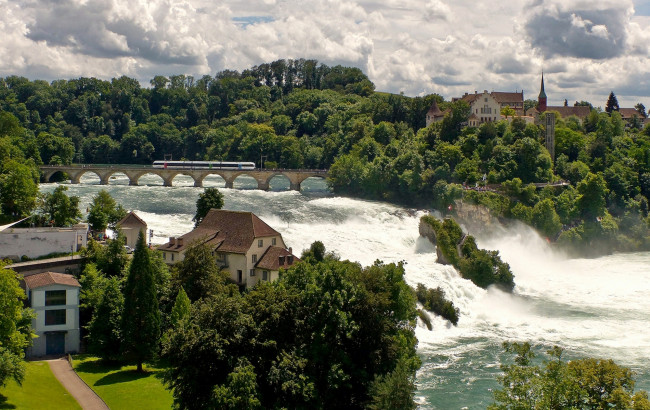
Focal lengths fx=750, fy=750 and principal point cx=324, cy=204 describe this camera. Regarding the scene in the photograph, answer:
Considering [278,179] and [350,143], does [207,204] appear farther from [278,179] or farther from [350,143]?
[278,179]

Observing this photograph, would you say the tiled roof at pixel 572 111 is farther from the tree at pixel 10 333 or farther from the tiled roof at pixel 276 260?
the tree at pixel 10 333

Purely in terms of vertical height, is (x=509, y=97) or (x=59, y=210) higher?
(x=509, y=97)

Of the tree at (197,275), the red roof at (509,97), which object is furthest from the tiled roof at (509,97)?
the tree at (197,275)

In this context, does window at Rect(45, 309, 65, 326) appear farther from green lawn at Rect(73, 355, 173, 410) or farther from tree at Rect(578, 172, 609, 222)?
tree at Rect(578, 172, 609, 222)

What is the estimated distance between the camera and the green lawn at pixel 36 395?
30.4 m

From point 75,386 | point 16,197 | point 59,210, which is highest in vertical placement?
point 16,197

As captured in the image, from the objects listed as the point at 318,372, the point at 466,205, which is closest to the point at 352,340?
the point at 318,372

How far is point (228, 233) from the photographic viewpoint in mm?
45125

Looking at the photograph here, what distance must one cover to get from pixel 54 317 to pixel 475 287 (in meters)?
29.9

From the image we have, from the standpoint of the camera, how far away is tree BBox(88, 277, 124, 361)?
3669 cm

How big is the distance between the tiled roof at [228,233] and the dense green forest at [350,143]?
731 inches

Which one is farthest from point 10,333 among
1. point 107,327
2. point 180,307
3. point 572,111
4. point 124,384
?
point 572,111

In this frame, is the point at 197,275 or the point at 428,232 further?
the point at 428,232

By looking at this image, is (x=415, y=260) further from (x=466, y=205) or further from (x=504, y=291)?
(x=466, y=205)
